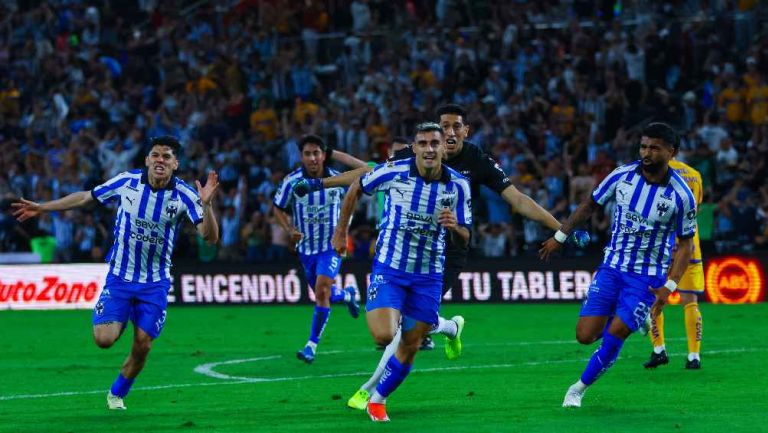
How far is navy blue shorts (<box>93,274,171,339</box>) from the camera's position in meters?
11.7

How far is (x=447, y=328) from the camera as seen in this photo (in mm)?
13047

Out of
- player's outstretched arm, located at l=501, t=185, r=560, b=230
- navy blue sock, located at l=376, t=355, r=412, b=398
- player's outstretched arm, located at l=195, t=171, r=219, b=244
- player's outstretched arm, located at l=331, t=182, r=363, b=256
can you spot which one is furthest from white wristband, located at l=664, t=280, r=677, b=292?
player's outstretched arm, located at l=195, t=171, r=219, b=244

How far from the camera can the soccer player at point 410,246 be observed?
10.7 meters

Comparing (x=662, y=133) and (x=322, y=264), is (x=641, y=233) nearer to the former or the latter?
(x=662, y=133)

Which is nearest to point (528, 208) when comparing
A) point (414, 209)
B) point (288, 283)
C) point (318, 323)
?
point (414, 209)

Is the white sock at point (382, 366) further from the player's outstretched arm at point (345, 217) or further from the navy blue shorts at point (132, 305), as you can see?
the navy blue shorts at point (132, 305)

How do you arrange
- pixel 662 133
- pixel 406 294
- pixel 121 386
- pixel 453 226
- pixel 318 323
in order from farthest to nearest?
pixel 318 323 < pixel 121 386 < pixel 662 133 < pixel 406 294 < pixel 453 226

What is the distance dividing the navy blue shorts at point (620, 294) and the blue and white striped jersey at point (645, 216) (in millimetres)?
65

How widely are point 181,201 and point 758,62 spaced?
1737 cm

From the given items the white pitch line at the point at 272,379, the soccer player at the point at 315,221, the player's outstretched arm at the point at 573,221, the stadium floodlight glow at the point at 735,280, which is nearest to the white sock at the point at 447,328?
the white pitch line at the point at 272,379

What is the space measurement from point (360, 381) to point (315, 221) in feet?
11.9

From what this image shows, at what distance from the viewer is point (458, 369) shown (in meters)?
14.7

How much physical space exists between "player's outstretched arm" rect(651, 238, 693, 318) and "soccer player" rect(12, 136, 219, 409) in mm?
3494

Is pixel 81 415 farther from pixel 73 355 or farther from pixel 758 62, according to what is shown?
pixel 758 62
